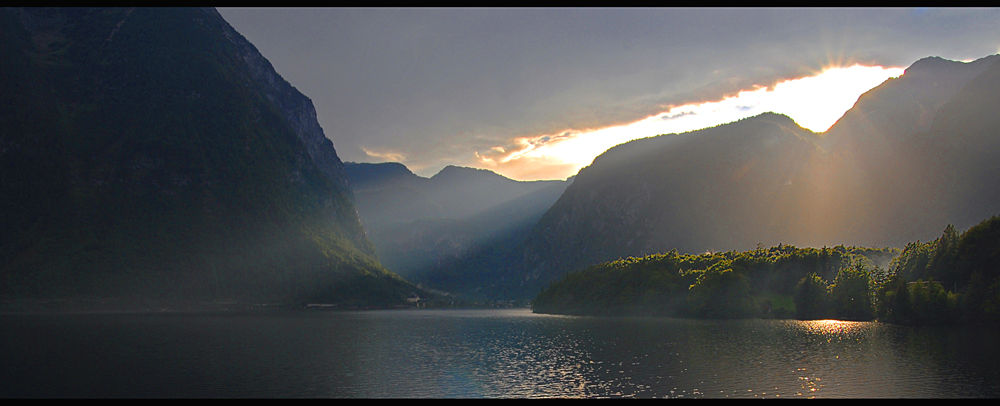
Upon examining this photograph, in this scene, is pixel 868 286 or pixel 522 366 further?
pixel 868 286

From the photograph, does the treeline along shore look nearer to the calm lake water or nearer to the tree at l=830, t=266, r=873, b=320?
the tree at l=830, t=266, r=873, b=320

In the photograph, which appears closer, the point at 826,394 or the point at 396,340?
the point at 826,394

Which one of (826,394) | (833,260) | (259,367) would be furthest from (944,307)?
(259,367)

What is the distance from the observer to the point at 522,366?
72938 mm

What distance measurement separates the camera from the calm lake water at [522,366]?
54.5 metres

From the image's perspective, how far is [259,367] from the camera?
235ft

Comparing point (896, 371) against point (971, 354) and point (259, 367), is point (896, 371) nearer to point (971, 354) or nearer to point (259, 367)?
point (971, 354)

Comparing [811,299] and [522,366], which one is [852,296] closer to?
[811,299]

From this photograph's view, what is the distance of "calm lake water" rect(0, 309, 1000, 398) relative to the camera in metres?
54.5

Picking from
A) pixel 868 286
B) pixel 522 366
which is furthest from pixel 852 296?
pixel 522 366

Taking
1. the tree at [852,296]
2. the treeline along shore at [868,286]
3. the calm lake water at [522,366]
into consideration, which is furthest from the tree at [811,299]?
the calm lake water at [522,366]

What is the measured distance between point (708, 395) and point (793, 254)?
509 ft

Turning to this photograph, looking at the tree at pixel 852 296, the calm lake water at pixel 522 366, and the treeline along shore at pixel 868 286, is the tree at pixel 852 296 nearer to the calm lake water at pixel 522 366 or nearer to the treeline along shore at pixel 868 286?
the treeline along shore at pixel 868 286
